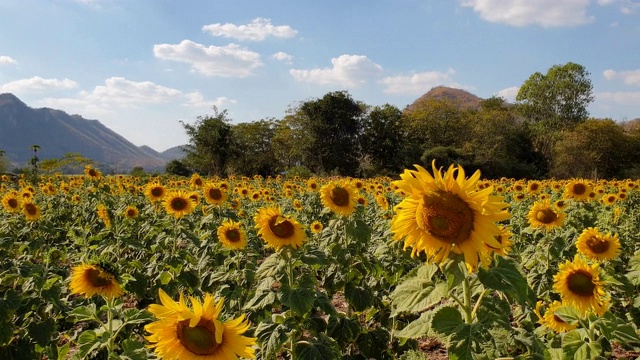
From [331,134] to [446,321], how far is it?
41.8m

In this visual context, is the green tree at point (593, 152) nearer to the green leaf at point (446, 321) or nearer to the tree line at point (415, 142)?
the tree line at point (415, 142)

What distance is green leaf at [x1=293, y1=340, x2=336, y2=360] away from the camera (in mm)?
2752

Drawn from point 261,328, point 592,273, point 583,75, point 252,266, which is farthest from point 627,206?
point 583,75

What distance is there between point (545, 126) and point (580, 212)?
1932 inches

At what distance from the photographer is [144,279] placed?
161 inches

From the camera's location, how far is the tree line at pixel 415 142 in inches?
1523

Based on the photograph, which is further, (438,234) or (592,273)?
(592,273)

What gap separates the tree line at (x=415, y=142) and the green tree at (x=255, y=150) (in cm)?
12

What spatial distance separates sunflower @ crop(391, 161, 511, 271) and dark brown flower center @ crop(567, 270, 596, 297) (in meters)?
1.82

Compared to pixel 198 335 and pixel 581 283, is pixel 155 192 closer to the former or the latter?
pixel 198 335

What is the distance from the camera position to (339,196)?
500 cm

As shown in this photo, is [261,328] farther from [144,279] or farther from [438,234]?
[144,279]

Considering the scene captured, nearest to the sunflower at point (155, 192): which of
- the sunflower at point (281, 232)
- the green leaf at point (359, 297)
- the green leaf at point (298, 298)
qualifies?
the sunflower at point (281, 232)

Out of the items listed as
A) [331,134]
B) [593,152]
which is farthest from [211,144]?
[593,152]
